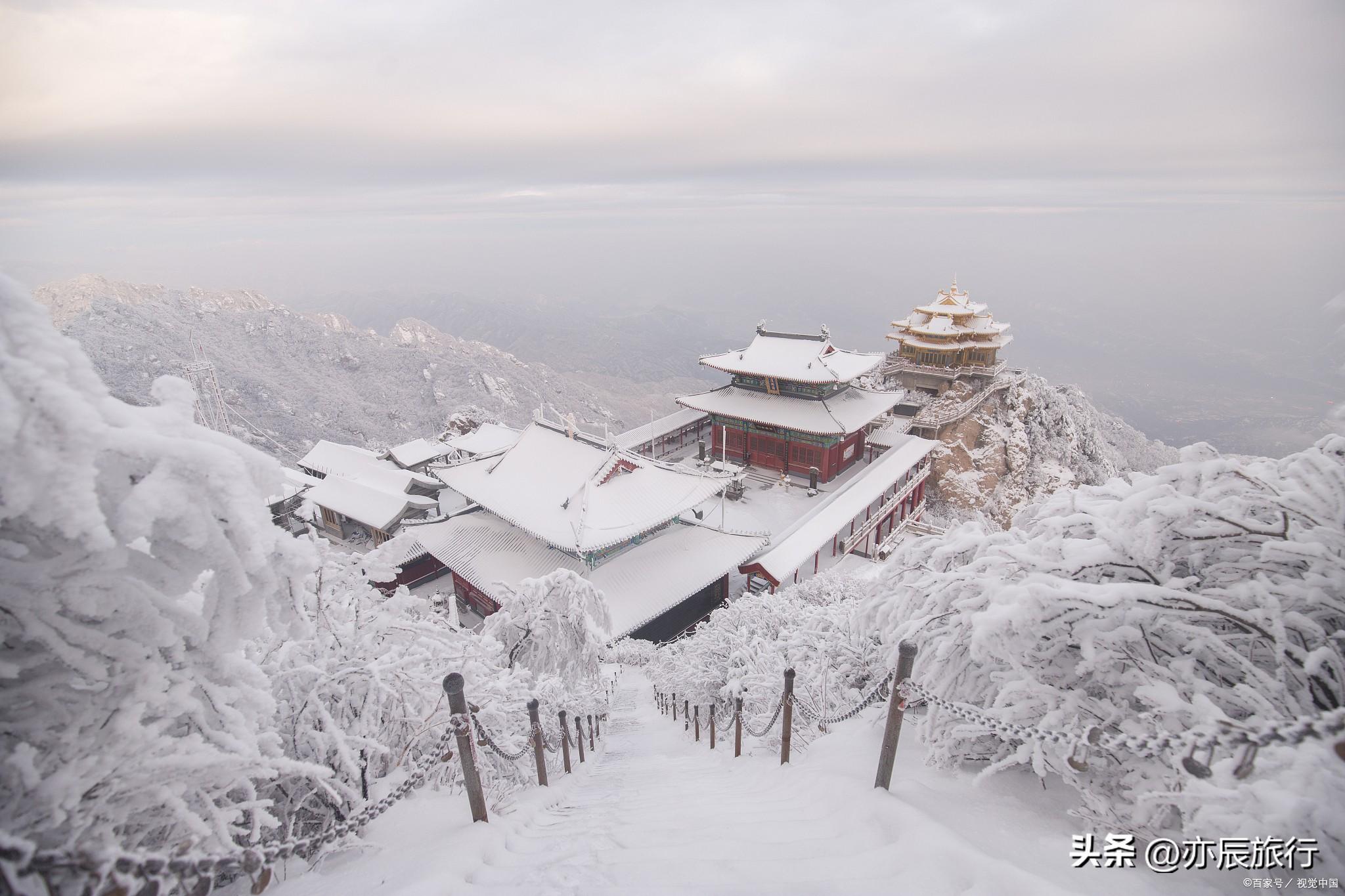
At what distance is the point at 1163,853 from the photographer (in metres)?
2.97

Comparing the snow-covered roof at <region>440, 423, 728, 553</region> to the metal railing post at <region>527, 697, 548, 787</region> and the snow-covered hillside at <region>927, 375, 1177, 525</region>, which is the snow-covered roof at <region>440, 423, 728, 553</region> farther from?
the snow-covered hillside at <region>927, 375, 1177, 525</region>

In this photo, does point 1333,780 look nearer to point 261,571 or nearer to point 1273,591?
point 1273,591

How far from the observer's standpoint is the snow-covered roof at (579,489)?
45.8ft

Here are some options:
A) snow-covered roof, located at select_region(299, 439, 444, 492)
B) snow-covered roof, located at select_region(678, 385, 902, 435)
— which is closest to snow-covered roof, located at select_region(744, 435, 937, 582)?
snow-covered roof, located at select_region(678, 385, 902, 435)

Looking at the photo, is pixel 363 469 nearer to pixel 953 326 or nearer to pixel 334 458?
pixel 334 458

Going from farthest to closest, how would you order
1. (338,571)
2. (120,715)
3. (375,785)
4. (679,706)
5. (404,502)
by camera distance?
1. (404,502)
2. (679,706)
3. (338,571)
4. (375,785)
5. (120,715)

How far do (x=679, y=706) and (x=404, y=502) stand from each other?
56.7ft

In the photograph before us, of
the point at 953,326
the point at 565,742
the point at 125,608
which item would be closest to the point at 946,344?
the point at 953,326

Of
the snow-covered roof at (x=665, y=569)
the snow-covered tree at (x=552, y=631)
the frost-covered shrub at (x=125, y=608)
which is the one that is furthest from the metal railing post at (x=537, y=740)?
the snow-covered roof at (x=665, y=569)

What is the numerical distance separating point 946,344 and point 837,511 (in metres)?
20.6

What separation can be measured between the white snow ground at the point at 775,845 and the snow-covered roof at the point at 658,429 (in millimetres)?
19288

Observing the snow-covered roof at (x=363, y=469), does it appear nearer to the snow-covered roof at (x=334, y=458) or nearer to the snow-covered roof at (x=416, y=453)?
the snow-covered roof at (x=334, y=458)

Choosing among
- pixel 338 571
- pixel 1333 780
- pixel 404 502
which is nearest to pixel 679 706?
pixel 338 571

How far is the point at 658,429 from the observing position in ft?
89.9
